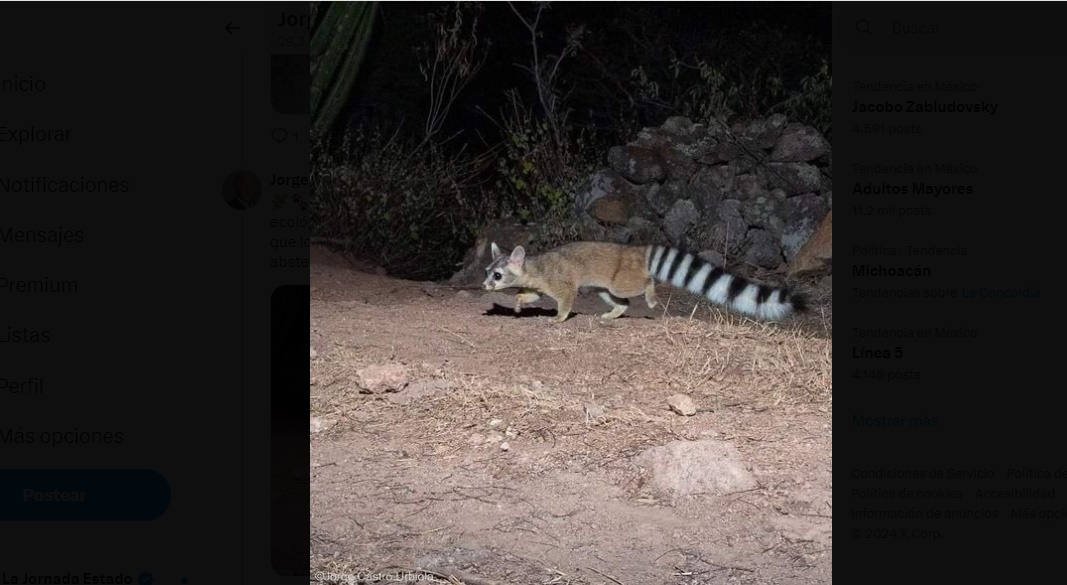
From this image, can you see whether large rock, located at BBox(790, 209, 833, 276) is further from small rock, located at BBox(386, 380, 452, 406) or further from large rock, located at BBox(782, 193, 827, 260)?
small rock, located at BBox(386, 380, 452, 406)

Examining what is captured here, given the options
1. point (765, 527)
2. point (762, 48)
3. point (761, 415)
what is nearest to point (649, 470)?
point (765, 527)

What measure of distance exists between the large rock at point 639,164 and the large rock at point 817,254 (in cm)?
183

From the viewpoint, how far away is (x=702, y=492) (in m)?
4.00

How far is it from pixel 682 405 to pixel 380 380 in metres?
1.48

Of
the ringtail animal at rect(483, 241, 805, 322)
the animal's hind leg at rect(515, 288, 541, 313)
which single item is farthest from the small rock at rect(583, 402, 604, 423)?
the animal's hind leg at rect(515, 288, 541, 313)

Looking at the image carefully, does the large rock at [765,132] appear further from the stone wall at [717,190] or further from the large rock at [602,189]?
the large rock at [602,189]

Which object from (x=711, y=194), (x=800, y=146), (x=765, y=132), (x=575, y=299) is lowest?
(x=575, y=299)

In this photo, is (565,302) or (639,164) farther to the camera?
(639,164)

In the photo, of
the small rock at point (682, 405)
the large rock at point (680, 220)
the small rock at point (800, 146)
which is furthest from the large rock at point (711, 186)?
the small rock at point (682, 405)

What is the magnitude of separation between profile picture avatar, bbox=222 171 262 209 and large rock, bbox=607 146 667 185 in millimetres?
8705

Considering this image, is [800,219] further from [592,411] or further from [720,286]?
[592,411]

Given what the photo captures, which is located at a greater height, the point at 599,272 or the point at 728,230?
the point at 728,230

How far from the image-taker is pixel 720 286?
24.8 feet

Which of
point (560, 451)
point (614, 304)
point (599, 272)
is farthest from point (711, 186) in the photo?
point (560, 451)
